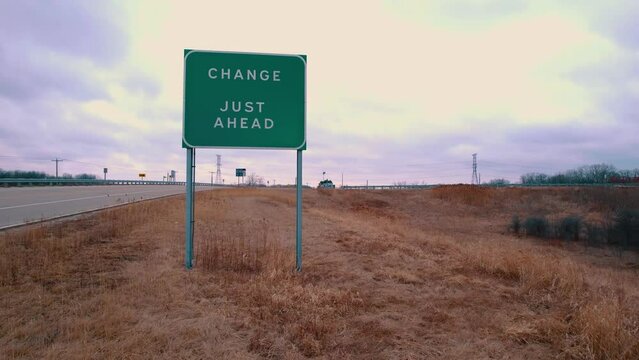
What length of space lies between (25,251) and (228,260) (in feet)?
12.3

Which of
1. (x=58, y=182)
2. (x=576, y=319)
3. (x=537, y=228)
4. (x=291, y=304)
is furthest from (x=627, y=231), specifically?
(x=58, y=182)

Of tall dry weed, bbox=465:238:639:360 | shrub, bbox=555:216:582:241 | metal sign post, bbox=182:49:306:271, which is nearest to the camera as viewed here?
tall dry weed, bbox=465:238:639:360

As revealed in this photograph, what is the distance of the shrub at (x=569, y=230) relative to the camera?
2555 cm

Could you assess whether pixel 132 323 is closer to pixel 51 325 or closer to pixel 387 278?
pixel 51 325

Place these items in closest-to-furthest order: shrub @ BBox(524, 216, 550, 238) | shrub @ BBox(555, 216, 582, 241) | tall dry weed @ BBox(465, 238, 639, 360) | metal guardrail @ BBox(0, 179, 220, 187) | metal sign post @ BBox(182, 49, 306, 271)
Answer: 1. tall dry weed @ BBox(465, 238, 639, 360)
2. metal sign post @ BBox(182, 49, 306, 271)
3. shrub @ BBox(555, 216, 582, 241)
4. shrub @ BBox(524, 216, 550, 238)
5. metal guardrail @ BBox(0, 179, 220, 187)

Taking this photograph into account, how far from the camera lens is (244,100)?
23.1 feet

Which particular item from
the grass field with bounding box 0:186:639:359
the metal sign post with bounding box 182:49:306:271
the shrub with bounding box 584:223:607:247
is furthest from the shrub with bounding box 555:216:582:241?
the metal sign post with bounding box 182:49:306:271

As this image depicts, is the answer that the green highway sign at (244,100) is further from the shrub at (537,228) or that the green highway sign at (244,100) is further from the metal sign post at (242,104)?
the shrub at (537,228)

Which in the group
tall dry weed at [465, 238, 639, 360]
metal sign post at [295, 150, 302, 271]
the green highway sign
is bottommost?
tall dry weed at [465, 238, 639, 360]

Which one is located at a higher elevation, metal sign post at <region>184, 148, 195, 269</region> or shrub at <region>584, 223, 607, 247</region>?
metal sign post at <region>184, 148, 195, 269</region>

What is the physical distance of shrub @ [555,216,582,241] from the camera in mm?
25547

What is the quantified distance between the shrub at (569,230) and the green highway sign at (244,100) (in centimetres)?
2494

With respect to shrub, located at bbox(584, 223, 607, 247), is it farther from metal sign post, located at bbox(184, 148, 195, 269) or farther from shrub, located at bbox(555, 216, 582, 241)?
metal sign post, located at bbox(184, 148, 195, 269)

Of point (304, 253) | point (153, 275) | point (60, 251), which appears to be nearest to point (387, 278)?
point (304, 253)
